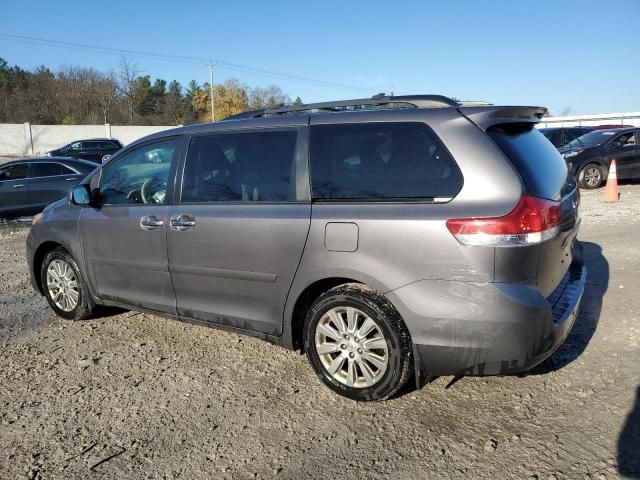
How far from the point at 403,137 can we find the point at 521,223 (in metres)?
0.86

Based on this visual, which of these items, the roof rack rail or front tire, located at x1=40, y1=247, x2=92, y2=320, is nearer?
the roof rack rail

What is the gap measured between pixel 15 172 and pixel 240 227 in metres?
10.0

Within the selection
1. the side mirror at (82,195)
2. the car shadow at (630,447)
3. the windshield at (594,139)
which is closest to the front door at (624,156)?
the windshield at (594,139)

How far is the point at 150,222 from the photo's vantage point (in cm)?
405

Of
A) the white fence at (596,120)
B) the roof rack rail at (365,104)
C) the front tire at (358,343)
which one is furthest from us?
the white fence at (596,120)

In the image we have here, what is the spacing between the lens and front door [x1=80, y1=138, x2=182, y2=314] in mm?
4070

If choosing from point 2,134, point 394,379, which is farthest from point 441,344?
point 2,134

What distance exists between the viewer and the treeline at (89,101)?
59.9 metres

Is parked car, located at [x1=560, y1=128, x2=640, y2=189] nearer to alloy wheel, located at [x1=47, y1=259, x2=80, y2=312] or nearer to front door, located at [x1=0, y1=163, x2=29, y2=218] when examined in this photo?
alloy wheel, located at [x1=47, y1=259, x2=80, y2=312]

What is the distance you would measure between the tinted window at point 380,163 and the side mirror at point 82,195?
7.62 ft

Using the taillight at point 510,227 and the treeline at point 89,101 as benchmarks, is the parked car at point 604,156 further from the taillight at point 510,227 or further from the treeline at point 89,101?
the treeline at point 89,101

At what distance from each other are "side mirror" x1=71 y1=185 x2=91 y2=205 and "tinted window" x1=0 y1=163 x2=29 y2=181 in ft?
26.4

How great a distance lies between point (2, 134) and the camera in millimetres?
44062

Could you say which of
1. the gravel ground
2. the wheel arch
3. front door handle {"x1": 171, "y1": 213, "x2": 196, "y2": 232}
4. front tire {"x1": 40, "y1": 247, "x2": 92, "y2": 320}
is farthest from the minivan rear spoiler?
front tire {"x1": 40, "y1": 247, "x2": 92, "y2": 320}
